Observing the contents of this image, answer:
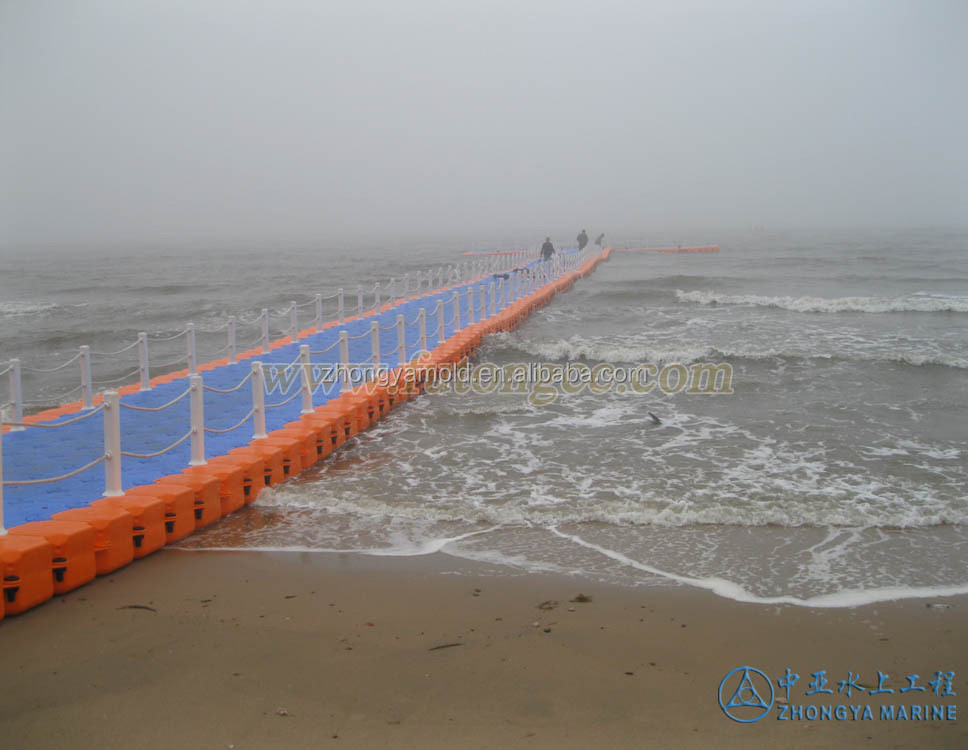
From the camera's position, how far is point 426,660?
468 centimetres

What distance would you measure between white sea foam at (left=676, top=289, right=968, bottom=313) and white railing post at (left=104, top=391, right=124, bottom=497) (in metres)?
26.8

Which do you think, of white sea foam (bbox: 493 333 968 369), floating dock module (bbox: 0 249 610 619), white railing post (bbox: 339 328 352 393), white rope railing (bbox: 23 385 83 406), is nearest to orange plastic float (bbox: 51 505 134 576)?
floating dock module (bbox: 0 249 610 619)

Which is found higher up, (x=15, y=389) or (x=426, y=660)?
(x=15, y=389)

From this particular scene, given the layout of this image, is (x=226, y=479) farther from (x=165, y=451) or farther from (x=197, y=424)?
(x=165, y=451)

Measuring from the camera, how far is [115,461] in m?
6.50

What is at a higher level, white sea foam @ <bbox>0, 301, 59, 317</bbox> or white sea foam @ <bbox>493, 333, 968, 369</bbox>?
white sea foam @ <bbox>493, 333, 968, 369</bbox>

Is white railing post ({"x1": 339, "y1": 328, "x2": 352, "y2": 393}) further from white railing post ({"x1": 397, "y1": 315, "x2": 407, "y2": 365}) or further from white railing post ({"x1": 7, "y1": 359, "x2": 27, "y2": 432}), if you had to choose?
white railing post ({"x1": 7, "y1": 359, "x2": 27, "y2": 432})

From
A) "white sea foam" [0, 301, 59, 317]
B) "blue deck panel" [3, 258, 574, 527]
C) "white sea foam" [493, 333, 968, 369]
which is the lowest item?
"white sea foam" [0, 301, 59, 317]

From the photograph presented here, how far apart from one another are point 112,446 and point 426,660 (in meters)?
3.37

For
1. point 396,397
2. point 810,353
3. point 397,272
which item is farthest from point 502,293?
point 397,272

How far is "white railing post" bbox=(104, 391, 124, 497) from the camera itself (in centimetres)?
644

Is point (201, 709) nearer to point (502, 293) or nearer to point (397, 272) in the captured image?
point (502, 293)

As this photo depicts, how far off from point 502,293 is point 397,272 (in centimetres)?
3077

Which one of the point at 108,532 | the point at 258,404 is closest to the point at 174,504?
the point at 108,532
